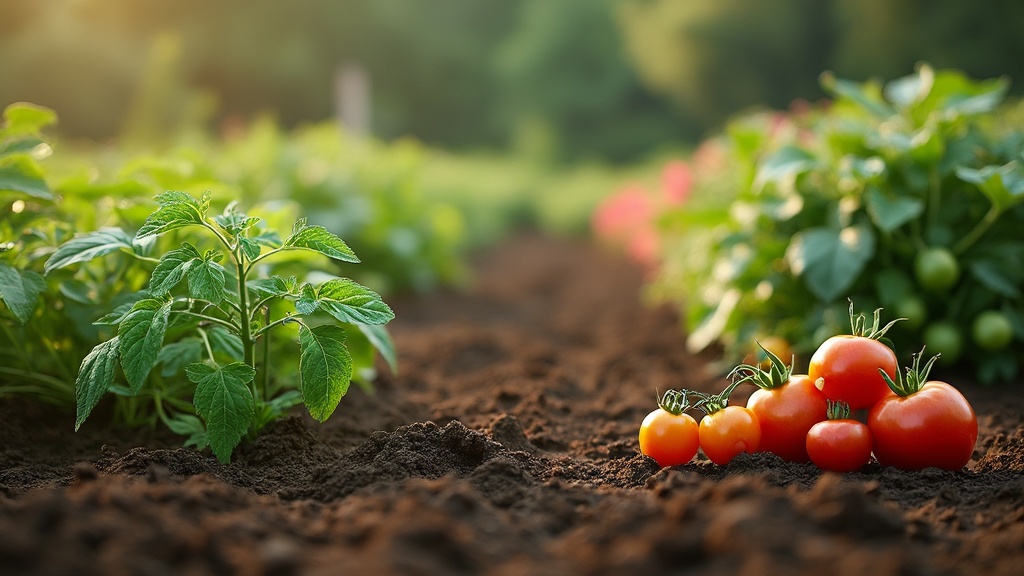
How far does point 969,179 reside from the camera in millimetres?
2959

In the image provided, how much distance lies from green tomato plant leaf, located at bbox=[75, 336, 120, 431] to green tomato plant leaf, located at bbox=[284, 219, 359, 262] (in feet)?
1.64

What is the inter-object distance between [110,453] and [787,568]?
1.78 meters

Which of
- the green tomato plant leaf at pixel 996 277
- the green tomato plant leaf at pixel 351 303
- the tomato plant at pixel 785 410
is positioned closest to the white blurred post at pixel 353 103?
the green tomato plant leaf at pixel 996 277

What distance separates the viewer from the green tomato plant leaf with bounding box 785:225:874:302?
3123 mm

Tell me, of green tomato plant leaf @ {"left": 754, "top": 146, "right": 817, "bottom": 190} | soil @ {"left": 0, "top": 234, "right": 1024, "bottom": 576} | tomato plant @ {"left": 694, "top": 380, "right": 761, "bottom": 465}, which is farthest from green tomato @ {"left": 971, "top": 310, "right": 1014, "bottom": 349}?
tomato plant @ {"left": 694, "top": 380, "right": 761, "bottom": 465}

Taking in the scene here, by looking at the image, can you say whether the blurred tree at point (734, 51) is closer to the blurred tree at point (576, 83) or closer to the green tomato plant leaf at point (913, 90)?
the blurred tree at point (576, 83)

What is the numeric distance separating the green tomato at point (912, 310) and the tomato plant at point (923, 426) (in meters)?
1.22

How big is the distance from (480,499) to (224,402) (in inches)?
28.7

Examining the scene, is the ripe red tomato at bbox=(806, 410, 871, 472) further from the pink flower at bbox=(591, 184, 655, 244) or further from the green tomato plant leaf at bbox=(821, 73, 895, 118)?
the pink flower at bbox=(591, 184, 655, 244)

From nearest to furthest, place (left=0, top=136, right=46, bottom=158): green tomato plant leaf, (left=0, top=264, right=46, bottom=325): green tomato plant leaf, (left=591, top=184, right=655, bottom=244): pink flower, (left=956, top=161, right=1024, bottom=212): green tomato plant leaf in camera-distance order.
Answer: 1. (left=0, top=264, right=46, bottom=325): green tomato plant leaf
2. (left=0, top=136, right=46, bottom=158): green tomato plant leaf
3. (left=956, top=161, right=1024, bottom=212): green tomato plant leaf
4. (left=591, top=184, right=655, bottom=244): pink flower

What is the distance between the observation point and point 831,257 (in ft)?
10.5

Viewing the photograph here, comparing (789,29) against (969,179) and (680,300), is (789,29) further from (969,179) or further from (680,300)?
(969,179)

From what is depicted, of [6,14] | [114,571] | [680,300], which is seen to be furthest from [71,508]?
[6,14]

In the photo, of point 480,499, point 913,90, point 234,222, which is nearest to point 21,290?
point 234,222
